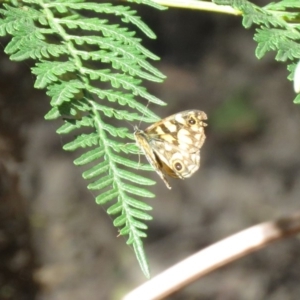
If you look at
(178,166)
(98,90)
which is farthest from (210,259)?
(98,90)

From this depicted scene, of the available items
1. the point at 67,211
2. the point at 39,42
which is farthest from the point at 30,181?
the point at 39,42

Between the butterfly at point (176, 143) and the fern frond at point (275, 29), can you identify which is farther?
the butterfly at point (176, 143)

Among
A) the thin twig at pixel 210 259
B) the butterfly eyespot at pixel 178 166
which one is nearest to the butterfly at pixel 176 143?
the butterfly eyespot at pixel 178 166

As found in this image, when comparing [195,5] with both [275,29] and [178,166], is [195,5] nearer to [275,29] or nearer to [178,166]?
[275,29]

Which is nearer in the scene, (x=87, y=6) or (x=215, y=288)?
(x=87, y=6)

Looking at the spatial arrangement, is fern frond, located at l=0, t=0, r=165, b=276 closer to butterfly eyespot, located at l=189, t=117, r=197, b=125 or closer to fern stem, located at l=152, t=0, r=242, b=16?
fern stem, located at l=152, t=0, r=242, b=16

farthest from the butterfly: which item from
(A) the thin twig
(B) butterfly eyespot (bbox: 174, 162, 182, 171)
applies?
(A) the thin twig

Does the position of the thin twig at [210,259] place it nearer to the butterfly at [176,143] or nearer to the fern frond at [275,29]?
the butterfly at [176,143]

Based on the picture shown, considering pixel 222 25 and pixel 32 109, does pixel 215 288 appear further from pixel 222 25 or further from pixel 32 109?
pixel 222 25
